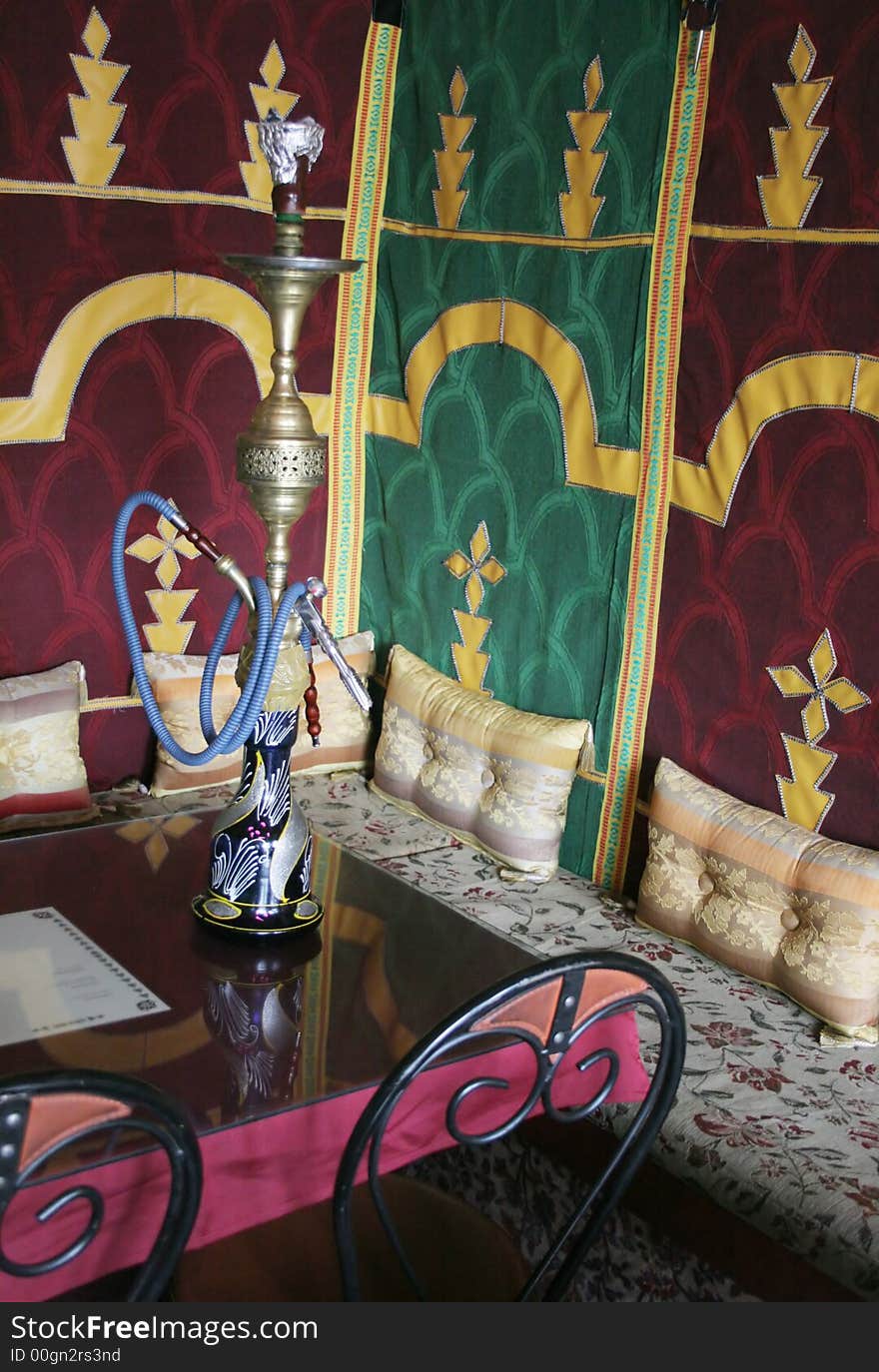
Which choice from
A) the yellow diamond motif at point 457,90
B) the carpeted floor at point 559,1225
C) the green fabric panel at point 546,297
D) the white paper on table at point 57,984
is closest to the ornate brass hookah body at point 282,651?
the white paper on table at point 57,984

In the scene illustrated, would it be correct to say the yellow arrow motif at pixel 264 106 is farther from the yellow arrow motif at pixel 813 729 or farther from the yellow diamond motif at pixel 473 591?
the yellow arrow motif at pixel 813 729

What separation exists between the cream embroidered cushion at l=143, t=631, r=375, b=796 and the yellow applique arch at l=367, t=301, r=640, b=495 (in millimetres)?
673

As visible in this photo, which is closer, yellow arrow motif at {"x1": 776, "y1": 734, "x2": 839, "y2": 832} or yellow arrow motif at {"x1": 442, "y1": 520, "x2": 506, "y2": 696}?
yellow arrow motif at {"x1": 776, "y1": 734, "x2": 839, "y2": 832}

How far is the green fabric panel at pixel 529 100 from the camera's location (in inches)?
107

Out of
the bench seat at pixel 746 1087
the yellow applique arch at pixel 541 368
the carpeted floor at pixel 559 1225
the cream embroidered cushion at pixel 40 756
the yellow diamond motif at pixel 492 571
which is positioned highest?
the yellow applique arch at pixel 541 368

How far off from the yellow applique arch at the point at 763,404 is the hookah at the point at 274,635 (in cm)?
96

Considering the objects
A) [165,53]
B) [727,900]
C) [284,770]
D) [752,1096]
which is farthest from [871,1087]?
[165,53]

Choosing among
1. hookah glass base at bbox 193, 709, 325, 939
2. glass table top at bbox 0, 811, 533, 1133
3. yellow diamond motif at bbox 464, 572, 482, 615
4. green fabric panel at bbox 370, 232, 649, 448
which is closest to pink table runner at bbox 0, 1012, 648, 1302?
glass table top at bbox 0, 811, 533, 1133

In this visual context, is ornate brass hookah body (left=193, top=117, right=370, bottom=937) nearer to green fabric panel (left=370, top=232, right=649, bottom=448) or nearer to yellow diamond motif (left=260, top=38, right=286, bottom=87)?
green fabric panel (left=370, top=232, right=649, bottom=448)

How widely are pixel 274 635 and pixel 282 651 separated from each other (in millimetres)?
80

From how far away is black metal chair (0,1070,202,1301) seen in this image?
1.09 meters

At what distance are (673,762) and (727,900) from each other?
338 millimetres

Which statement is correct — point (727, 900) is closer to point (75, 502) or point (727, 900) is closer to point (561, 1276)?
point (561, 1276)

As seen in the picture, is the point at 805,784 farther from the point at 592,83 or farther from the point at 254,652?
the point at 592,83
